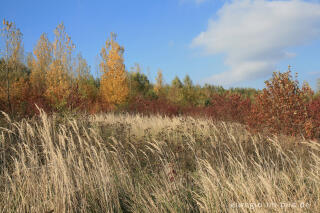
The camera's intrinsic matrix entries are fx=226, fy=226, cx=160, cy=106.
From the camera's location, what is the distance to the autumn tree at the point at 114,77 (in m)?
14.7

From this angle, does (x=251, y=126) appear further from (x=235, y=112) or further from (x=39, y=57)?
(x=39, y=57)

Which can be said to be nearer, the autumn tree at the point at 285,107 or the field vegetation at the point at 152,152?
the field vegetation at the point at 152,152

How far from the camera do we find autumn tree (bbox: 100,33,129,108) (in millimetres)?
14664

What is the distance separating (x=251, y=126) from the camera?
7555 mm

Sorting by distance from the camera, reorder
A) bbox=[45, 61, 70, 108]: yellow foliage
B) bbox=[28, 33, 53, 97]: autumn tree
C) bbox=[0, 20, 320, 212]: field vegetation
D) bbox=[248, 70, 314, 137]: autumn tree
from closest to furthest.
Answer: bbox=[0, 20, 320, 212]: field vegetation
bbox=[248, 70, 314, 137]: autumn tree
bbox=[45, 61, 70, 108]: yellow foliage
bbox=[28, 33, 53, 97]: autumn tree

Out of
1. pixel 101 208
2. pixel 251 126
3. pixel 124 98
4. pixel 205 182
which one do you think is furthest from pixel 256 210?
pixel 124 98

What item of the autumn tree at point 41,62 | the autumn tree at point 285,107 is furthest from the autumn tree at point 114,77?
the autumn tree at point 285,107

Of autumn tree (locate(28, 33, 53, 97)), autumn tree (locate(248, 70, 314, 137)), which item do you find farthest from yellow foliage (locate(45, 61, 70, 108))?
autumn tree (locate(248, 70, 314, 137))

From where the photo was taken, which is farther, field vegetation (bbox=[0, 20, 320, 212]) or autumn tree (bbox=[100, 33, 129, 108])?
autumn tree (bbox=[100, 33, 129, 108])

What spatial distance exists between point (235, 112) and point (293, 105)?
4177 mm

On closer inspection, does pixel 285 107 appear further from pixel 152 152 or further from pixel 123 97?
pixel 123 97

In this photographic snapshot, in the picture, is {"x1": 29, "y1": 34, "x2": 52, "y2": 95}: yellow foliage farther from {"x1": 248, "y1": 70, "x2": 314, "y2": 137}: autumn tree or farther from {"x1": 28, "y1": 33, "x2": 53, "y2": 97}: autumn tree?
{"x1": 248, "y1": 70, "x2": 314, "y2": 137}: autumn tree

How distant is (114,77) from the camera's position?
1495cm

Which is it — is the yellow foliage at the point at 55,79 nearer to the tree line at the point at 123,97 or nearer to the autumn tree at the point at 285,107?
the tree line at the point at 123,97
